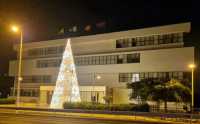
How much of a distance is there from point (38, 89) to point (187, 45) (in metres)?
30.9

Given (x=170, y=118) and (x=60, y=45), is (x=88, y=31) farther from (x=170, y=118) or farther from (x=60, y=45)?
(x=170, y=118)

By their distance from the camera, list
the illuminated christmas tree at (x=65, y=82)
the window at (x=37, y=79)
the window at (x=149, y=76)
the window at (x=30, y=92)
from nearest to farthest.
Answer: the illuminated christmas tree at (x=65, y=82), the window at (x=149, y=76), the window at (x=37, y=79), the window at (x=30, y=92)

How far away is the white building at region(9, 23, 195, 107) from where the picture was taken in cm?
4759

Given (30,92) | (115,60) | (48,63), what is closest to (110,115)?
(115,60)

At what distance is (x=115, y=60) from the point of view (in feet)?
176

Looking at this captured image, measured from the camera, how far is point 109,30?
194 ft

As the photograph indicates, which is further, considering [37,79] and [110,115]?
[37,79]

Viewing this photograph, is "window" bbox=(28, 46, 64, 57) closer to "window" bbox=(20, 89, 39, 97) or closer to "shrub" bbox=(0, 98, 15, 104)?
"window" bbox=(20, 89, 39, 97)

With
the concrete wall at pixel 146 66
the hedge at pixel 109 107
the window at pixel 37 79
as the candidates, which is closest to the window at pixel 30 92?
the window at pixel 37 79

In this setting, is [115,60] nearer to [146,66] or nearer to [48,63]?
[146,66]

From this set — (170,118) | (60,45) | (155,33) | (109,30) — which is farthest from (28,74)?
(170,118)

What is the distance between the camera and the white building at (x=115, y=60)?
47594 mm

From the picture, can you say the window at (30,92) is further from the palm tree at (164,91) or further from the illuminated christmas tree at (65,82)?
the palm tree at (164,91)

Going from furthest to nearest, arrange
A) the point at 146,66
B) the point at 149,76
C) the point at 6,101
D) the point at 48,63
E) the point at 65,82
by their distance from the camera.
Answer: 1. the point at 48,63
2. the point at 6,101
3. the point at 146,66
4. the point at 149,76
5. the point at 65,82
